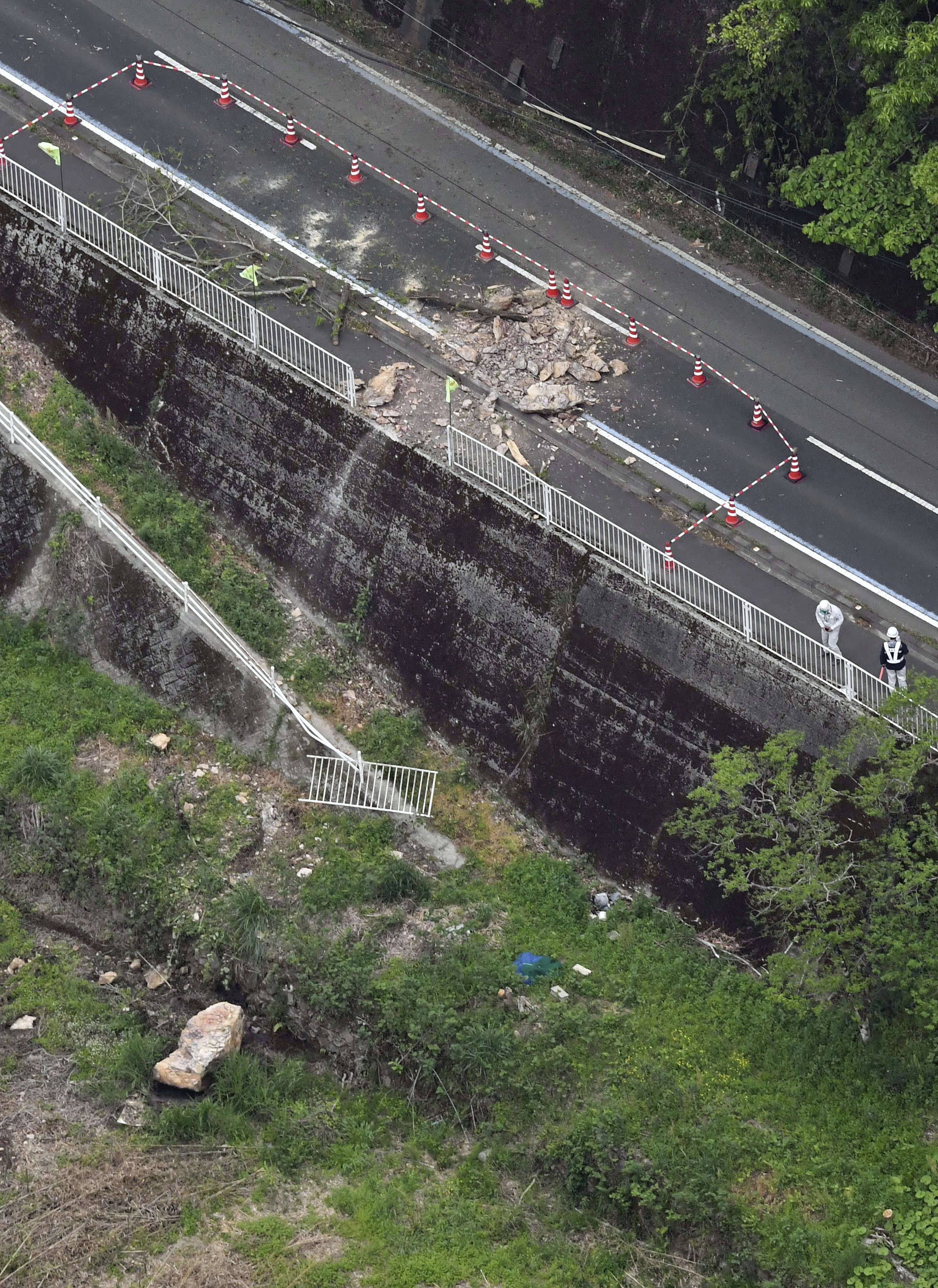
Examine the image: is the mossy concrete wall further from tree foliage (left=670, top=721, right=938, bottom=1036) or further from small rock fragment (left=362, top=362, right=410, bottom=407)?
tree foliage (left=670, top=721, right=938, bottom=1036)

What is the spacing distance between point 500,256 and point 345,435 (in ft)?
15.6

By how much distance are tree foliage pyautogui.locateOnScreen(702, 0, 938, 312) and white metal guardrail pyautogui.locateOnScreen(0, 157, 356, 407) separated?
8313mm

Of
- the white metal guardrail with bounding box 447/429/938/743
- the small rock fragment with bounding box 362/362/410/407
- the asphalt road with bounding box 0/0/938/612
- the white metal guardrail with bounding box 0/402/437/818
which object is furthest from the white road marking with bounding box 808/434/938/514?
the white metal guardrail with bounding box 0/402/437/818

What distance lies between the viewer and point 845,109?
29.1 m

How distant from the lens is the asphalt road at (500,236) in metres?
27.8

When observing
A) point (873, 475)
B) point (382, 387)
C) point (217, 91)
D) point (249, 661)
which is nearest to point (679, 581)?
point (873, 475)

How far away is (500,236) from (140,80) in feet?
26.2

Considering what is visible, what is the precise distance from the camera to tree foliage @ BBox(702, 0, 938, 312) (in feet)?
85.3

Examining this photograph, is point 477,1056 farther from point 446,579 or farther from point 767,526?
point 767,526

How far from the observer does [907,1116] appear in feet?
76.4

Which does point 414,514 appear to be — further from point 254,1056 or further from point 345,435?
point 254,1056

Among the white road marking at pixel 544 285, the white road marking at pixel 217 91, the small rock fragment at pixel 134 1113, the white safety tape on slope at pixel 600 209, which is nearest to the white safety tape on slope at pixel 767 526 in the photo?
the white road marking at pixel 544 285

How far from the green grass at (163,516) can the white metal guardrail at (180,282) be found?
2.66 metres

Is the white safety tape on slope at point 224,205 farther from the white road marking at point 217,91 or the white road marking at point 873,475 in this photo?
the white road marking at point 873,475
